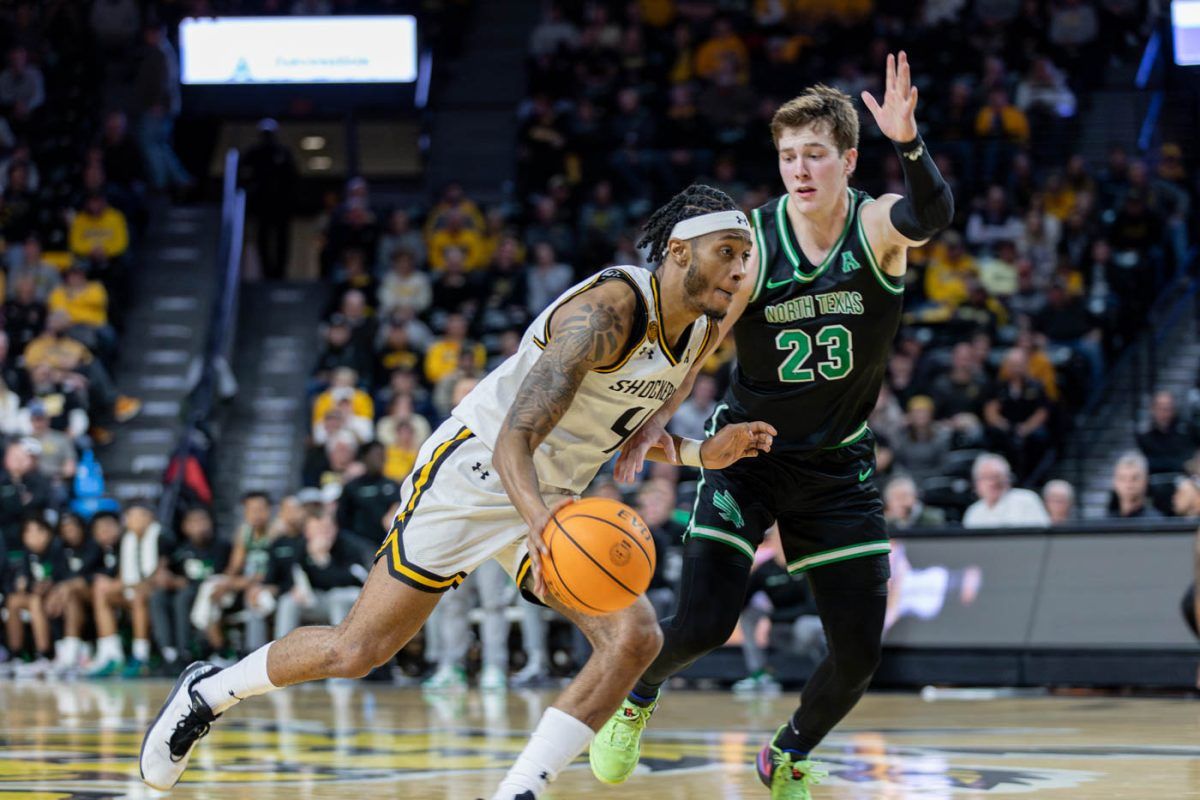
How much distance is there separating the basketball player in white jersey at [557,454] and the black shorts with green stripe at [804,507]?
1.17ft

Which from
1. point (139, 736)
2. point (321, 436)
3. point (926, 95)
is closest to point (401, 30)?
point (926, 95)

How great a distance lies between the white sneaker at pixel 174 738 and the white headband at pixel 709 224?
84.0 inches

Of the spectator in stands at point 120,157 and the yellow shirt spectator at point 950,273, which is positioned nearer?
the yellow shirt spectator at point 950,273

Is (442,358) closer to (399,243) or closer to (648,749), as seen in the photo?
(399,243)

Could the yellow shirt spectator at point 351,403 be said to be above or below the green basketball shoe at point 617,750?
above

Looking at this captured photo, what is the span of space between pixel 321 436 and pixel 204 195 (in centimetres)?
853

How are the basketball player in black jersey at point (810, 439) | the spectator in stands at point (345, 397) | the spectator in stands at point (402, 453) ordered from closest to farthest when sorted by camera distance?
1. the basketball player in black jersey at point (810, 439)
2. the spectator in stands at point (402, 453)
3. the spectator in stands at point (345, 397)

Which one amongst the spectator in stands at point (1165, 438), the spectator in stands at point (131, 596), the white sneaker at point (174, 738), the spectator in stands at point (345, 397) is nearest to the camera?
the white sneaker at point (174, 738)

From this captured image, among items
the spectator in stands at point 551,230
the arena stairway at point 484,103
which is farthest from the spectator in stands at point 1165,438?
the arena stairway at point 484,103

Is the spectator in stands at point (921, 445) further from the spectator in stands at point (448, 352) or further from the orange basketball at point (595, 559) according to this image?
the orange basketball at point (595, 559)

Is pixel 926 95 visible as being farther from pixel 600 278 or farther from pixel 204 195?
pixel 600 278

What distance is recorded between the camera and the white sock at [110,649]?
1447 centimetres

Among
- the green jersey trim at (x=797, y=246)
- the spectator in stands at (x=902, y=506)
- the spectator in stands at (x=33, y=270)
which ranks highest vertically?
the spectator in stands at (x=33, y=270)

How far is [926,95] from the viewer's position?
62.1ft
